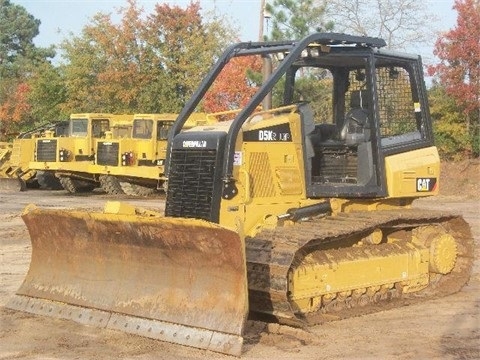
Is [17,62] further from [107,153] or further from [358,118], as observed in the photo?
[358,118]

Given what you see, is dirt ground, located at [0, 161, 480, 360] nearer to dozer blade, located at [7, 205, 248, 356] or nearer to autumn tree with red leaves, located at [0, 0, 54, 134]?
dozer blade, located at [7, 205, 248, 356]

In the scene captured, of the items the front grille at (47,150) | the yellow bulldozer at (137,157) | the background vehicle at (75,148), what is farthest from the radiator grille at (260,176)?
the front grille at (47,150)

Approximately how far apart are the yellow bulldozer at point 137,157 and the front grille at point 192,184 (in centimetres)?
1512

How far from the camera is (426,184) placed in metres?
9.38

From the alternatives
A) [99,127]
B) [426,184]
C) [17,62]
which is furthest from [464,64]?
[17,62]

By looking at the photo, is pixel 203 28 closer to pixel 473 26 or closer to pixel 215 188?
pixel 473 26

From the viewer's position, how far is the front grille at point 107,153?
2416 cm

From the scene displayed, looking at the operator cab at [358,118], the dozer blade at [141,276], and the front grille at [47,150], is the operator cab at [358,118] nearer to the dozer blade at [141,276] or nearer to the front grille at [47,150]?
the dozer blade at [141,276]

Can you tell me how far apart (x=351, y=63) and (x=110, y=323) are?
12.3 ft

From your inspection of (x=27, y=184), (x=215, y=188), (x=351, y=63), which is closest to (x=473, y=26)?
(x=27, y=184)

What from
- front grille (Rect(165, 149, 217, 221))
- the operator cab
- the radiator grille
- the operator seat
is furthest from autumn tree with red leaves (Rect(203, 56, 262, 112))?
front grille (Rect(165, 149, 217, 221))

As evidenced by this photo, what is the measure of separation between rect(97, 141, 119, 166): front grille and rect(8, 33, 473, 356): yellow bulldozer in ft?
48.9

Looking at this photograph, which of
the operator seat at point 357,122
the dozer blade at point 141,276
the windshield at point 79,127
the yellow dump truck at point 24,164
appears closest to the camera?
the dozer blade at point 141,276

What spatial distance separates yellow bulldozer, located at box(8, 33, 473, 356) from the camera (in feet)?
24.0
